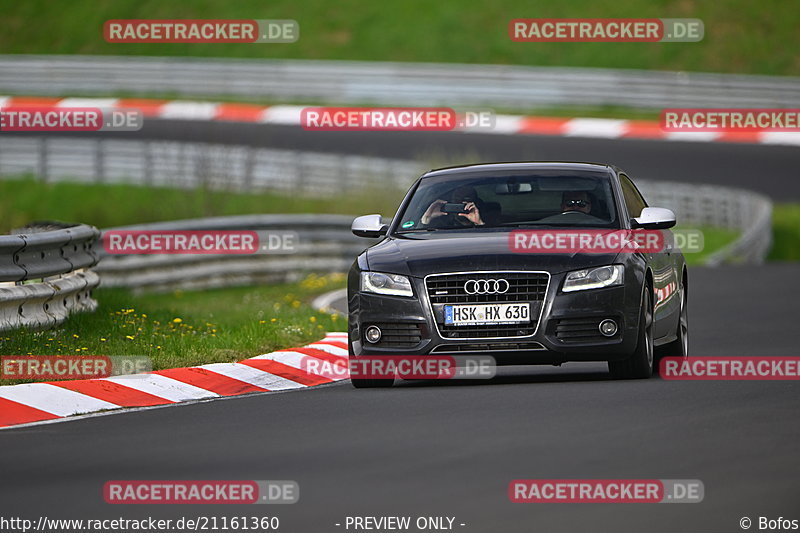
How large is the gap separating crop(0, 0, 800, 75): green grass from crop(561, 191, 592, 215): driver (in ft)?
111

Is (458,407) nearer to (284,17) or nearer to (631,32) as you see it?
(631,32)

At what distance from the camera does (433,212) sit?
12.6m

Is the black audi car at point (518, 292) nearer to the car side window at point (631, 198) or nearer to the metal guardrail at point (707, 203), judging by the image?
the car side window at point (631, 198)

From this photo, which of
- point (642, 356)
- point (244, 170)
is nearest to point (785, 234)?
point (244, 170)

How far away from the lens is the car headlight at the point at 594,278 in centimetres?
1138

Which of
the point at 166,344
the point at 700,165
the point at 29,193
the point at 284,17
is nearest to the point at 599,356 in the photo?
the point at 166,344

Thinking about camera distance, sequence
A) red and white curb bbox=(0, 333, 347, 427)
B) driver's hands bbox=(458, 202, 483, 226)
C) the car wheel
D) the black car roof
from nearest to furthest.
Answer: red and white curb bbox=(0, 333, 347, 427), the car wheel, driver's hands bbox=(458, 202, 483, 226), the black car roof

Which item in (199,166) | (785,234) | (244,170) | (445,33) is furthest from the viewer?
(445,33)

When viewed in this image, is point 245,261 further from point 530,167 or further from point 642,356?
point 642,356

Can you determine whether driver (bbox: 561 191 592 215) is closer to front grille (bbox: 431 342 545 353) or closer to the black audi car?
the black audi car

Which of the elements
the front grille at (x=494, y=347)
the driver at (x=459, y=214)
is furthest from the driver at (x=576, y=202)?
the front grille at (x=494, y=347)

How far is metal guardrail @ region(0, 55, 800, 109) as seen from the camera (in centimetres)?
3991

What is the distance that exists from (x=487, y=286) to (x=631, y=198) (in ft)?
7.38

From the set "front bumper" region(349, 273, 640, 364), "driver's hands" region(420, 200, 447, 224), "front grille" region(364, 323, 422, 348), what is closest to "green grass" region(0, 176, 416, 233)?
"driver's hands" region(420, 200, 447, 224)
